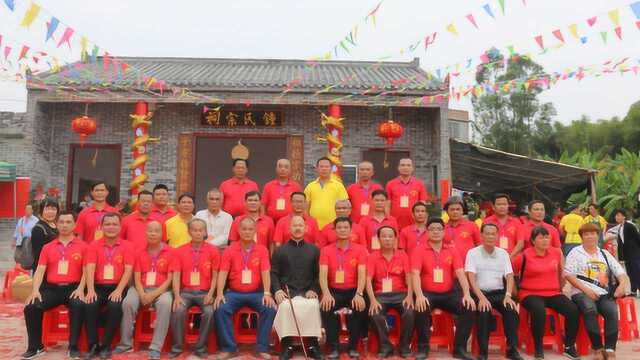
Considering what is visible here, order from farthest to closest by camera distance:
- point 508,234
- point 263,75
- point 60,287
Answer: point 263,75 → point 508,234 → point 60,287

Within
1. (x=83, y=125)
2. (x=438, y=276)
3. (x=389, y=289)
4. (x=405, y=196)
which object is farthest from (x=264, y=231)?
(x=83, y=125)

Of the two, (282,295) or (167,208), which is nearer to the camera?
(282,295)

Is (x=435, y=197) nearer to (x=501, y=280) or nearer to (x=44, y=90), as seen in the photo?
(x=501, y=280)

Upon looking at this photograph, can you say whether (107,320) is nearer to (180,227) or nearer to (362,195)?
(180,227)

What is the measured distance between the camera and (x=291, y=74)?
39.1ft

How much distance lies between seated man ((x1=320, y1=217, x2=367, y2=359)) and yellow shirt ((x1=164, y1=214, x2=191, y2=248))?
1463mm

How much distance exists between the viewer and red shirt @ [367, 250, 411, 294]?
5105 millimetres

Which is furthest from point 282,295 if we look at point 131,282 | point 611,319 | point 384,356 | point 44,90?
point 44,90

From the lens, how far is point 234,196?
20.2 feet

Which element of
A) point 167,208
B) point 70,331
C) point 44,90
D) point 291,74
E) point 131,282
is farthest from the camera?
point 291,74

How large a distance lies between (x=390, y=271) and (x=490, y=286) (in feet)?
3.08

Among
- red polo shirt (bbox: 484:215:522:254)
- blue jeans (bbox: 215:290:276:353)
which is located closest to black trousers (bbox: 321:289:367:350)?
blue jeans (bbox: 215:290:276:353)

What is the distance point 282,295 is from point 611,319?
298 cm

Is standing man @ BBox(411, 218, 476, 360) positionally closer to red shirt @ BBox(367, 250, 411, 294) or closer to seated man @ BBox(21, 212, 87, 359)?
red shirt @ BBox(367, 250, 411, 294)
